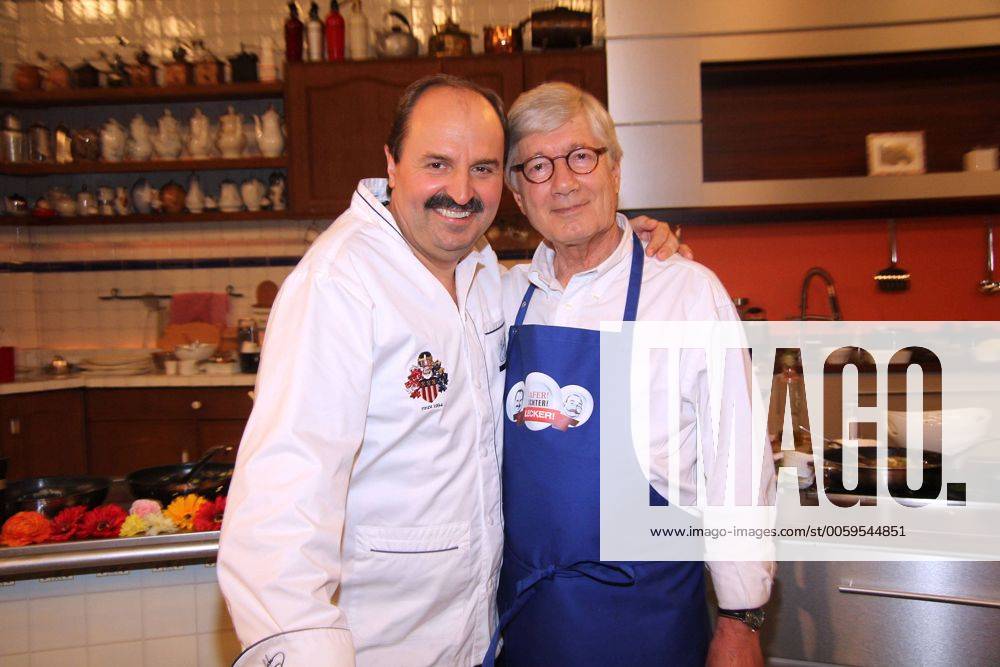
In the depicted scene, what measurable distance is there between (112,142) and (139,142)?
150 millimetres

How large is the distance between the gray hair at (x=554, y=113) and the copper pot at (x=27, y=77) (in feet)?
12.5

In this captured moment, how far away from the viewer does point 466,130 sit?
48.1 inches

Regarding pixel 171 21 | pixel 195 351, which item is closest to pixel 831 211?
pixel 195 351

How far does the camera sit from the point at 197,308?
4.20 metres

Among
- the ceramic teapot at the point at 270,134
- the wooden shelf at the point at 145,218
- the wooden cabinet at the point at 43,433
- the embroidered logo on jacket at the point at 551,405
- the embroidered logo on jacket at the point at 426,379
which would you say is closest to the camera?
the embroidered logo on jacket at the point at 426,379

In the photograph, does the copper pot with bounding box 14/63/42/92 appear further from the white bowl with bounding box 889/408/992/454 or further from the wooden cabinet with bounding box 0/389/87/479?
the white bowl with bounding box 889/408/992/454

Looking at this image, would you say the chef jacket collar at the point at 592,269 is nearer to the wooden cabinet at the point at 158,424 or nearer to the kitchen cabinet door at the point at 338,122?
the kitchen cabinet door at the point at 338,122

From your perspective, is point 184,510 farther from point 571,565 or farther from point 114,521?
point 571,565

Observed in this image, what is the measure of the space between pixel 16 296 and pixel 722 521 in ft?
14.7

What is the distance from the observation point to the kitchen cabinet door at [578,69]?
3.56 meters

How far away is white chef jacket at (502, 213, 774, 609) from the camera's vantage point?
1211 millimetres

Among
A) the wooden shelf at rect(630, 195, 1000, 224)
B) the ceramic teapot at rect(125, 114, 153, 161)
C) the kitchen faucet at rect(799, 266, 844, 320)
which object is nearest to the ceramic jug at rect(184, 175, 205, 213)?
the ceramic teapot at rect(125, 114, 153, 161)

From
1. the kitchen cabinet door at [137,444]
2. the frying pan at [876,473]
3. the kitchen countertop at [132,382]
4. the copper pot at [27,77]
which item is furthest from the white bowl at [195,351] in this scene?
the frying pan at [876,473]

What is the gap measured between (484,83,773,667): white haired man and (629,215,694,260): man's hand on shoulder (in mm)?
25
